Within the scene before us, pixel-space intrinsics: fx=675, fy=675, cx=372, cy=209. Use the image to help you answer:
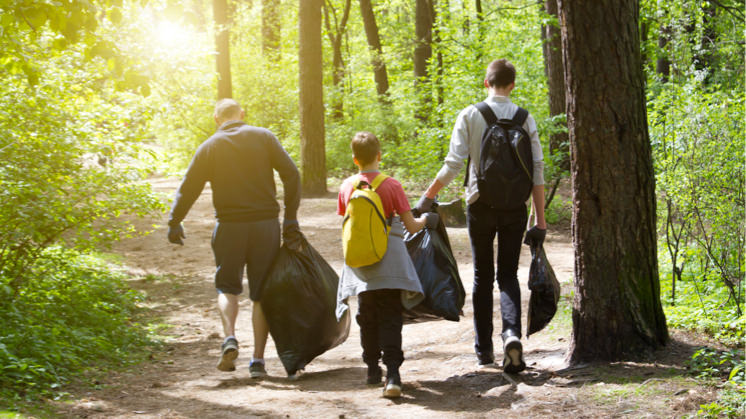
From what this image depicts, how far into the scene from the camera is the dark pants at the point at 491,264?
15.5 feet

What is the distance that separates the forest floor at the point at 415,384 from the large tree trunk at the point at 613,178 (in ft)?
0.89

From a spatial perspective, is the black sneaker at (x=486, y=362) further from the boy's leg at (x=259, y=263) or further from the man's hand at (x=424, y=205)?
the boy's leg at (x=259, y=263)

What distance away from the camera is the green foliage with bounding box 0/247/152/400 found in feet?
15.6

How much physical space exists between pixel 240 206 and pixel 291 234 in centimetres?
45

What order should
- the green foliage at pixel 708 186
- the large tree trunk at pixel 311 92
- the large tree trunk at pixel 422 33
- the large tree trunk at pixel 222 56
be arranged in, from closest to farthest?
the green foliage at pixel 708 186 < the large tree trunk at pixel 311 92 < the large tree trunk at pixel 222 56 < the large tree trunk at pixel 422 33

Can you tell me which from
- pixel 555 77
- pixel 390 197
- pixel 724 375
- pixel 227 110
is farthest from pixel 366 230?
pixel 555 77

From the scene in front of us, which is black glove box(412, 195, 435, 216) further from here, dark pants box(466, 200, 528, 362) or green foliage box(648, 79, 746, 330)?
green foliage box(648, 79, 746, 330)

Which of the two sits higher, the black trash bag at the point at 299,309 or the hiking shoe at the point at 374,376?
the black trash bag at the point at 299,309

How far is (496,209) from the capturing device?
15.4 ft

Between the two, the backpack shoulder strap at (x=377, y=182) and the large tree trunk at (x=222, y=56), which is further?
the large tree trunk at (x=222, y=56)

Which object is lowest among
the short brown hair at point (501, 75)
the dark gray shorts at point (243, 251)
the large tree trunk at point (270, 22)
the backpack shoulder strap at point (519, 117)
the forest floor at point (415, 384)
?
the forest floor at point (415, 384)

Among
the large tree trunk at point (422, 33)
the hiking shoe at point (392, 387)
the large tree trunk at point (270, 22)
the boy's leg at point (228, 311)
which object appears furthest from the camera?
the large tree trunk at point (270, 22)

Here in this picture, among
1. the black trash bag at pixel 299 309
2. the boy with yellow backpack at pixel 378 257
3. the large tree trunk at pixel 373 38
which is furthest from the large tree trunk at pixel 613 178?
the large tree trunk at pixel 373 38

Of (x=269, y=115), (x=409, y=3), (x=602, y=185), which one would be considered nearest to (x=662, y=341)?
(x=602, y=185)
